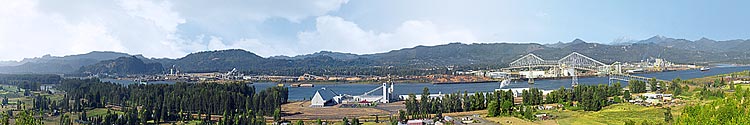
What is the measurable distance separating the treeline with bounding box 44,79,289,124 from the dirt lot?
24.1 inches

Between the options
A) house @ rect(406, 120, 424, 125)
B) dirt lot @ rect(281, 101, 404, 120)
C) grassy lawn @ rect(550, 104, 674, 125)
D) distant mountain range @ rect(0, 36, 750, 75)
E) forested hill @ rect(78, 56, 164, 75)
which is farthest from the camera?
distant mountain range @ rect(0, 36, 750, 75)

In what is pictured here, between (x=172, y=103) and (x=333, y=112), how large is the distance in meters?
4.91

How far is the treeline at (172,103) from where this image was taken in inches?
660

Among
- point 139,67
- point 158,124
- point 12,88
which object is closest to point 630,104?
point 158,124

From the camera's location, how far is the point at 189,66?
263ft

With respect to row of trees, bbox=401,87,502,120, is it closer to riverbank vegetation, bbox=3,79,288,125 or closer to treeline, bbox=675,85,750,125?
riverbank vegetation, bbox=3,79,288,125

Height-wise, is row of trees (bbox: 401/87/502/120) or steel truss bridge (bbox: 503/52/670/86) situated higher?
steel truss bridge (bbox: 503/52/670/86)

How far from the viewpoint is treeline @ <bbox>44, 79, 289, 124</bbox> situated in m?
16.8

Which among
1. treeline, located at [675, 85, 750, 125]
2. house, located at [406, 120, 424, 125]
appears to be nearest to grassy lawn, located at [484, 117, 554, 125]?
house, located at [406, 120, 424, 125]

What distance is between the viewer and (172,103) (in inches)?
789

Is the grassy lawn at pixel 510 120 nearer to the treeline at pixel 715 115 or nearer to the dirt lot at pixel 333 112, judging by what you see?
the dirt lot at pixel 333 112

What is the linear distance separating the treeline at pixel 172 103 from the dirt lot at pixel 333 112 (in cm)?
61

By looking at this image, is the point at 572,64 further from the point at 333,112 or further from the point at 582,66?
the point at 333,112

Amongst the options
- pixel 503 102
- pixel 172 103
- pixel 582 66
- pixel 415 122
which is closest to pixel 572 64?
pixel 582 66
